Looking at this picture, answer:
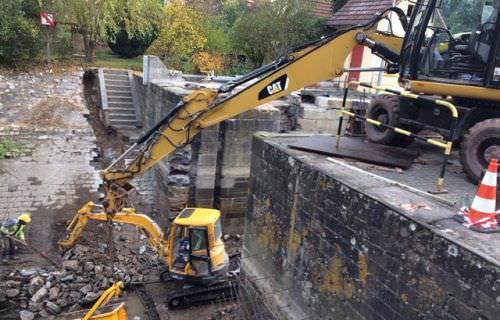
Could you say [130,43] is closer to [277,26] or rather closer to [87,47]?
[87,47]

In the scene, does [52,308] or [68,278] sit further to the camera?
[68,278]

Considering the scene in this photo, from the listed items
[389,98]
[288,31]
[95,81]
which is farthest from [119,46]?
[389,98]

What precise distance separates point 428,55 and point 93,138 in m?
10.7

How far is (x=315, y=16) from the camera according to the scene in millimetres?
20906

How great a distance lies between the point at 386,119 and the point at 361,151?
825 mm

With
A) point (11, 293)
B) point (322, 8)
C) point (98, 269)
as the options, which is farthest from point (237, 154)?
point (322, 8)

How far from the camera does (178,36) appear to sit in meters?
20.2

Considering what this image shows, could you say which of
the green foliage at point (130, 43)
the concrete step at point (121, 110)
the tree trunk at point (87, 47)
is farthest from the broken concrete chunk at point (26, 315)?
the green foliage at point (130, 43)

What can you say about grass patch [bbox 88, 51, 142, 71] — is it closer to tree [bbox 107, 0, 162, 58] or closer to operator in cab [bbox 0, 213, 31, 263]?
tree [bbox 107, 0, 162, 58]

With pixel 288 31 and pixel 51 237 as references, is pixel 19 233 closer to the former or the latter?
pixel 51 237

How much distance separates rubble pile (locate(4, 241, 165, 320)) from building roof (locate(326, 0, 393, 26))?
12345 millimetres

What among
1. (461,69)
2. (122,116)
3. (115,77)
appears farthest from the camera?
(115,77)

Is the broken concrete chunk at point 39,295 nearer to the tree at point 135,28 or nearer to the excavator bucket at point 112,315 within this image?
the excavator bucket at point 112,315

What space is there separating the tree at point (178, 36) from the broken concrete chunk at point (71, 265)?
13162 mm
